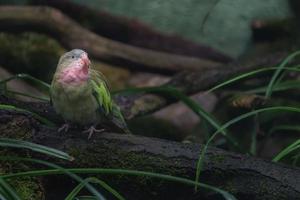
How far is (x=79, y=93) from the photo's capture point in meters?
2.74

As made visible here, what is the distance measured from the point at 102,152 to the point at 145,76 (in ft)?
8.57

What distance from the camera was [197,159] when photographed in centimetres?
261

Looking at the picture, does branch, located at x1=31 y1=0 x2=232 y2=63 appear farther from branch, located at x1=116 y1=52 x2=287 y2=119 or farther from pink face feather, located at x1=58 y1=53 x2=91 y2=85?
pink face feather, located at x1=58 y1=53 x2=91 y2=85

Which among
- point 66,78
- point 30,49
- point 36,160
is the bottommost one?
point 30,49

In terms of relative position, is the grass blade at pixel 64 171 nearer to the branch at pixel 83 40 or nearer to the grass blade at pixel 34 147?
the grass blade at pixel 34 147

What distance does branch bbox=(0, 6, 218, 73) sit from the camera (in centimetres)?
507

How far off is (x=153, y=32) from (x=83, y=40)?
2.00ft

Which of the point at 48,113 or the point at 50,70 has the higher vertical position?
the point at 48,113

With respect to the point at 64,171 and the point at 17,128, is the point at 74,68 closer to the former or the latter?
the point at 17,128

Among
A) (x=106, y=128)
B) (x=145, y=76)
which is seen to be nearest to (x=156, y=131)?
(x=145, y=76)

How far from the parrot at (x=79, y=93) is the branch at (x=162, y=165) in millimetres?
140

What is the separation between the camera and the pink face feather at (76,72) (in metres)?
2.70

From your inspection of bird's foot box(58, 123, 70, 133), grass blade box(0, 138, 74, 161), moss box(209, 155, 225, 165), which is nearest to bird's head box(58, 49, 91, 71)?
bird's foot box(58, 123, 70, 133)

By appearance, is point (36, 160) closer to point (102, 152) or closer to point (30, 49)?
point (102, 152)
